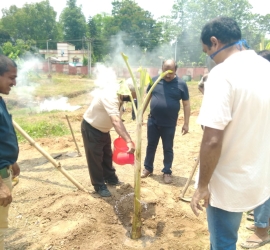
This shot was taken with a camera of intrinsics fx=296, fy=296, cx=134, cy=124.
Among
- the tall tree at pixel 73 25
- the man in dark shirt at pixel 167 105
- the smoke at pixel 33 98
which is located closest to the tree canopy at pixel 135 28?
the tall tree at pixel 73 25

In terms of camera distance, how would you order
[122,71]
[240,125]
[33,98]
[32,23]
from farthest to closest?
[32,23]
[122,71]
[33,98]
[240,125]

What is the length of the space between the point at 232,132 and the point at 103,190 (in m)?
2.58

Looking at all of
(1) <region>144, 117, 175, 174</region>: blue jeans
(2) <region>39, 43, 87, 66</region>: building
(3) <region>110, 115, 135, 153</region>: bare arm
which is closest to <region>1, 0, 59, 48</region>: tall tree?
(2) <region>39, 43, 87, 66</region>: building

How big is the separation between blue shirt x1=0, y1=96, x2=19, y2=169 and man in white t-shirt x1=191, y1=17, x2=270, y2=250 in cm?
155

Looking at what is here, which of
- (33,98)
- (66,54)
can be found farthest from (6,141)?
(66,54)

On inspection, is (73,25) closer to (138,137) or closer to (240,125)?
(138,137)

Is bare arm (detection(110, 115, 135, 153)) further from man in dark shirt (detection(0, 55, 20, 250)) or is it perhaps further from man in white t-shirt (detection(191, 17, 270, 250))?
man in white t-shirt (detection(191, 17, 270, 250))

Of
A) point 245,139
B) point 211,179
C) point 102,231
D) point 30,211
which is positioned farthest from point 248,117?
point 30,211

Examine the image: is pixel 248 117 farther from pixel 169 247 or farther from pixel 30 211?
pixel 30 211

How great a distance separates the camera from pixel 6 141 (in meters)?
2.42

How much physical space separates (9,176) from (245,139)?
1.93 meters

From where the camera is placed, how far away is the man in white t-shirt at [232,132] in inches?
68.8

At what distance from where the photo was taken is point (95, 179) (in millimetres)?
4012

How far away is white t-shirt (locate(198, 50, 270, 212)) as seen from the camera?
5.71 feet
